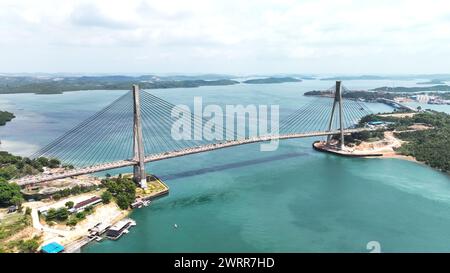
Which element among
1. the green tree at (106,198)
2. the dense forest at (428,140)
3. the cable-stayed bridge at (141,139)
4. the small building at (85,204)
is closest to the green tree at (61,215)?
the small building at (85,204)

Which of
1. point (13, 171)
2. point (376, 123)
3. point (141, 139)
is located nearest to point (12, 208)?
point (13, 171)

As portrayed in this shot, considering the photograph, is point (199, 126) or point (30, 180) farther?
point (199, 126)

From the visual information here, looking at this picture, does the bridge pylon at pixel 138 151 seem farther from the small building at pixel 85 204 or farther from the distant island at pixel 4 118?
the distant island at pixel 4 118

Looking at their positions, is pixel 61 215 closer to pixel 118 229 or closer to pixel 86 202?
pixel 86 202

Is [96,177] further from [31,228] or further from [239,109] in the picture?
[239,109]

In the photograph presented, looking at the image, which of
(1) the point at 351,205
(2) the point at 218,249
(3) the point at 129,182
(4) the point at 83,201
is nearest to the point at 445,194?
(1) the point at 351,205
